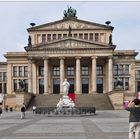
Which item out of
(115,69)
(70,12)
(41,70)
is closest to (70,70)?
(41,70)

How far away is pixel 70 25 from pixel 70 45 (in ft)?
37.9

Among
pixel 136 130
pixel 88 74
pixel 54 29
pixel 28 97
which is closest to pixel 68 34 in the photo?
pixel 54 29

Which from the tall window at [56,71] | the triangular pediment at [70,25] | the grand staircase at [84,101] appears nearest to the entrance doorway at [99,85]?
the tall window at [56,71]

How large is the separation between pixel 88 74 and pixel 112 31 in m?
13.1

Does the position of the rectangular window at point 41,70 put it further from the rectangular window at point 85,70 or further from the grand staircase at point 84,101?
the grand staircase at point 84,101

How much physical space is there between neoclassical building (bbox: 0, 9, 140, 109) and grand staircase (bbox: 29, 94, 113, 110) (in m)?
10.3

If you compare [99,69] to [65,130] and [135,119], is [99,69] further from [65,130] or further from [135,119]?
[135,119]

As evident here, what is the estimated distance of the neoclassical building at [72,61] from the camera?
323 feet

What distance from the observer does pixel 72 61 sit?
105 meters

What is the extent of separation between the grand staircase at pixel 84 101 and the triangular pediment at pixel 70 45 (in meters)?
14.5

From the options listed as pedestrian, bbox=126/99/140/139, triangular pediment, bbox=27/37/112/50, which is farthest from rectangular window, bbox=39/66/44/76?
pedestrian, bbox=126/99/140/139

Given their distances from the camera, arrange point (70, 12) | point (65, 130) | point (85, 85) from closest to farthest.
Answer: point (65, 130) → point (85, 85) → point (70, 12)

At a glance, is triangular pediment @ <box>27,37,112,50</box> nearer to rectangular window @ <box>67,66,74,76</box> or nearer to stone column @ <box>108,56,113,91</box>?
stone column @ <box>108,56,113,91</box>

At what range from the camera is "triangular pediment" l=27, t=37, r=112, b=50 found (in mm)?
97875
